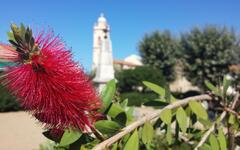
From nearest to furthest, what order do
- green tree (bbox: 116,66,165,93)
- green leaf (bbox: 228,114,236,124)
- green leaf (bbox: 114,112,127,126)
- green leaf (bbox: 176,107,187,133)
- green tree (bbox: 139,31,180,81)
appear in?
green leaf (bbox: 114,112,127,126)
green leaf (bbox: 176,107,187,133)
green leaf (bbox: 228,114,236,124)
green tree (bbox: 116,66,165,93)
green tree (bbox: 139,31,180,81)

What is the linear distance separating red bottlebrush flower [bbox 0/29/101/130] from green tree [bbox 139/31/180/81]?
31.2m

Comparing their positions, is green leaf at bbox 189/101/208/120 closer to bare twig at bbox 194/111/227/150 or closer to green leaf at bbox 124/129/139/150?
bare twig at bbox 194/111/227/150

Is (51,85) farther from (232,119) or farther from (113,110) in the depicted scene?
(232,119)

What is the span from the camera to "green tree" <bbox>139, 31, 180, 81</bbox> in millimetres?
32406

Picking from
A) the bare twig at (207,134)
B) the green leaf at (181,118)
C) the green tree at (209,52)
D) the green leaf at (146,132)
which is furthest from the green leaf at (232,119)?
the green tree at (209,52)

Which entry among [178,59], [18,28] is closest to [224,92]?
[18,28]

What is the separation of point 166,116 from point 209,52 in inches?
1118

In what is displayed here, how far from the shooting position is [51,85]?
3.19 ft

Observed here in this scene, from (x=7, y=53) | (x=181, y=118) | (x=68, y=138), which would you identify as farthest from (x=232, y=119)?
(x=7, y=53)

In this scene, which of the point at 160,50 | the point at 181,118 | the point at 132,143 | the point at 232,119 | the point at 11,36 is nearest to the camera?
the point at 11,36

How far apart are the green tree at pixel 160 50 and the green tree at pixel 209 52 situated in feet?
7.53

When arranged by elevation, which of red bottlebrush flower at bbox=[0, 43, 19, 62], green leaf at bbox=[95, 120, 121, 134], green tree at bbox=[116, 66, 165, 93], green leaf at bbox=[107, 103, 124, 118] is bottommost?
green tree at bbox=[116, 66, 165, 93]

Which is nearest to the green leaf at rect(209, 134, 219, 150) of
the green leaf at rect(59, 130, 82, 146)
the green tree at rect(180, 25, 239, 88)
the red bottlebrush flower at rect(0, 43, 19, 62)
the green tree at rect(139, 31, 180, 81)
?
the green leaf at rect(59, 130, 82, 146)

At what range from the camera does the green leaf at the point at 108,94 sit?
1210 mm
